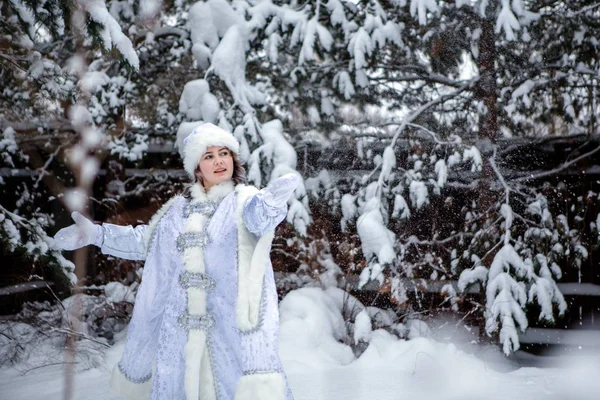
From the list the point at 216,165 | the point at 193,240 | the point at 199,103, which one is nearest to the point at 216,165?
the point at 216,165

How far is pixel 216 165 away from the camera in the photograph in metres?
2.74

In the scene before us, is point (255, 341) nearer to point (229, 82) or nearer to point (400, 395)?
point (400, 395)

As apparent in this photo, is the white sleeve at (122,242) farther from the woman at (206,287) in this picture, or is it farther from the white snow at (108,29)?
the white snow at (108,29)

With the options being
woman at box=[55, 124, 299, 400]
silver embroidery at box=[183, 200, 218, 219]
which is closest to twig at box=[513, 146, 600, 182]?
woman at box=[55, 124, 299, 400]

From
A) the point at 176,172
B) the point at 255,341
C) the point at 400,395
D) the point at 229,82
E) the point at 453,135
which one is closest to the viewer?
the point at 255,341

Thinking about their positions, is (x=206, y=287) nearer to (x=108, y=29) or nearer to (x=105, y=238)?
(x=105, y=238)

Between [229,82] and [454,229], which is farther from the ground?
[229,82]

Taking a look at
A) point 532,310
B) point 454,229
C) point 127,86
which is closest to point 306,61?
point 127,86

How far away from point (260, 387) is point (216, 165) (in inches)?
41.9

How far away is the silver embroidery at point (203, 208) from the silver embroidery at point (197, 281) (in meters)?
0.29

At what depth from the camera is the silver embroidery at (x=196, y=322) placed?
254 centimetres

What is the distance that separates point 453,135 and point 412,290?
5.25 feet

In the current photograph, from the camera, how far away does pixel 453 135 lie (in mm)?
5238

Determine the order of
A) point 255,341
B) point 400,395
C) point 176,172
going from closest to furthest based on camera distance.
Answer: point 255,341
point 400,395
point 176,172
